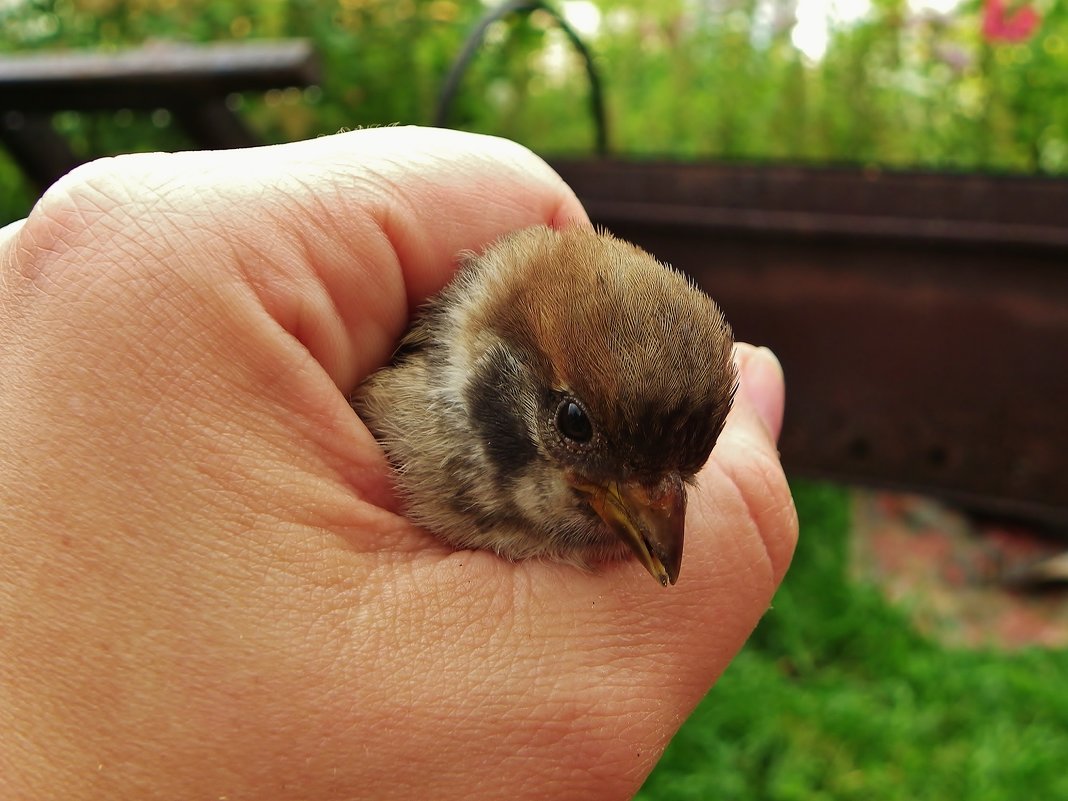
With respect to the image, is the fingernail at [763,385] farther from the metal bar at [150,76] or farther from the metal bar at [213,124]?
the metal bar at [213,124]

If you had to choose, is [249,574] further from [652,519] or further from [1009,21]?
[1009,21]

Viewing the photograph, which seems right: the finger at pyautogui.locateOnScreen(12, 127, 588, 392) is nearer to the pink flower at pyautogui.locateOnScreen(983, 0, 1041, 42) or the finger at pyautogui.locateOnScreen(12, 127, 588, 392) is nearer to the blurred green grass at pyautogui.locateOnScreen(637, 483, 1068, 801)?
the blurred green grass at pyautogui.locateOnScreen(637, 483, 1068, 801)

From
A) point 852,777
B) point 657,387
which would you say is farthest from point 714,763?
point 657,387

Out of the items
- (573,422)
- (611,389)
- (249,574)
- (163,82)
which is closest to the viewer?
(249,574)

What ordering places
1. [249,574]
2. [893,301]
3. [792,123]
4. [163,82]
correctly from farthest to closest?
1. [792,123]
2. [893,301]
3. [163,82]
4. [249,574]

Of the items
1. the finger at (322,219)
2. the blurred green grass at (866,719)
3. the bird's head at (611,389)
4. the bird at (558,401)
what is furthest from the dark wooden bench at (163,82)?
the blurred green grass at (866,719)

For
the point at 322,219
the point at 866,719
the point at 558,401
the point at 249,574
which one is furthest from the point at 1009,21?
the point at 249,574
